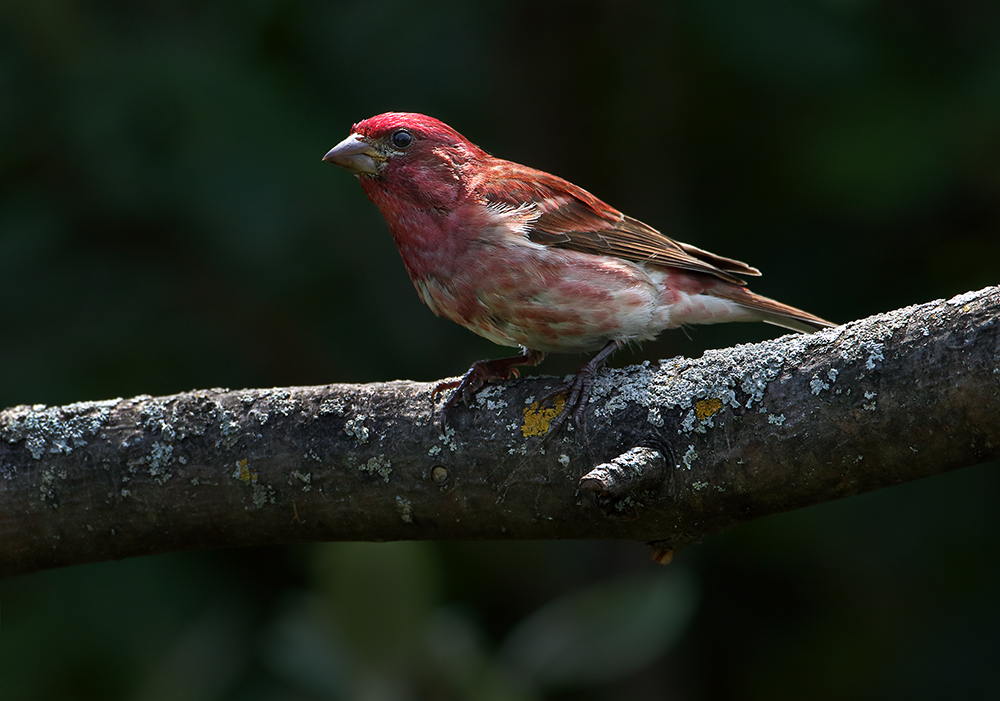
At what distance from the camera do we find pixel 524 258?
3.13 meters

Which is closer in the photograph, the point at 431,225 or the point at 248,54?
the point at 431,225

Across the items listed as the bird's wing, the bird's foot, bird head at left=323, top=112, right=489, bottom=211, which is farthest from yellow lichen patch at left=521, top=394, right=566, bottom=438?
bird head at left=323, top=112, right=489, bottom=211

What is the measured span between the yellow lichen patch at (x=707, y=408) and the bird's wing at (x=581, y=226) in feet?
3.81

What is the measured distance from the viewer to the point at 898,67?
4.67m

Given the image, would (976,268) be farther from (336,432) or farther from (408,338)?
(336,432)

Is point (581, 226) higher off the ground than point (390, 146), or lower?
lower

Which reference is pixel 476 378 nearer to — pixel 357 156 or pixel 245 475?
pixel 245 475

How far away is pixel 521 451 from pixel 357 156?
142 cm

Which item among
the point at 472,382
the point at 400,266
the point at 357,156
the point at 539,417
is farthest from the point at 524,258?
the point at 400,266

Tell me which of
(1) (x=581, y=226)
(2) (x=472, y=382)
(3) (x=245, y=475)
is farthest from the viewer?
(1) (x=581, y=226)

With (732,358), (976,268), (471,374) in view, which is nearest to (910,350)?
(732,358)

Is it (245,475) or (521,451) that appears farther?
(245,475)

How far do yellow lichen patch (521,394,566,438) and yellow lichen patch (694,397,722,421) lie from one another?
0.35 m

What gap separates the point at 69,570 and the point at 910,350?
3879 millimetres
